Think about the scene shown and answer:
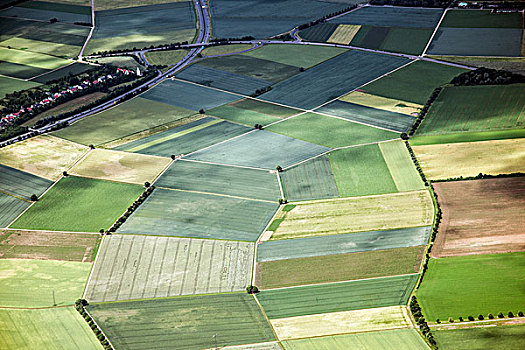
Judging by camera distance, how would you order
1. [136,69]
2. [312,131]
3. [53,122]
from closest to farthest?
[312,131]
[53,122]
[136,69]

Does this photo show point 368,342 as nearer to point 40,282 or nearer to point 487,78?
point 40,282

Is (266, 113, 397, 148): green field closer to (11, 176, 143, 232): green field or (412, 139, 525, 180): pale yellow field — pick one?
(412, 139, 525, 180): pale yellow field

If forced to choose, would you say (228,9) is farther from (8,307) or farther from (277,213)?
(8,307)

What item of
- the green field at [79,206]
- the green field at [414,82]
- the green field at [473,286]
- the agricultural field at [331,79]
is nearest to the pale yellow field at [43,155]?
the green field at [79,206]

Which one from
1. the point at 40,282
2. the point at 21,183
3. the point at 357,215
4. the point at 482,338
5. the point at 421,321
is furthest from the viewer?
the point at 21,183

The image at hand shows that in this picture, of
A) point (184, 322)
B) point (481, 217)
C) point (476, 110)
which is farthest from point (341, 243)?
point (476, 110)

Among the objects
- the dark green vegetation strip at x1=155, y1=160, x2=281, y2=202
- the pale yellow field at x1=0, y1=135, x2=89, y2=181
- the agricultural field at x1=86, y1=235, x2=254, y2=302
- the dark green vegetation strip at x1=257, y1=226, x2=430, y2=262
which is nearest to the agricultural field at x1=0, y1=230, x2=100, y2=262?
the agricultural field at x1=86, y1=235, x2=254, y2=302

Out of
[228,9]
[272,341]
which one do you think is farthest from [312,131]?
[228,9]
